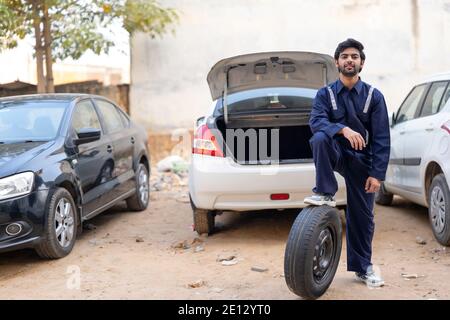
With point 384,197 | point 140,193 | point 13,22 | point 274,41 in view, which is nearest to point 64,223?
point 140,193

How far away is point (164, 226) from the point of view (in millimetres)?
6699

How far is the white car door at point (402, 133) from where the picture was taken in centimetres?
622

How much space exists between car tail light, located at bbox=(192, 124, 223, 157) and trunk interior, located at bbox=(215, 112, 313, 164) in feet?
0.28

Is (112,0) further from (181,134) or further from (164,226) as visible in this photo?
(164,226)

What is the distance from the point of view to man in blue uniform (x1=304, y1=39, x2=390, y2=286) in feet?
12.5

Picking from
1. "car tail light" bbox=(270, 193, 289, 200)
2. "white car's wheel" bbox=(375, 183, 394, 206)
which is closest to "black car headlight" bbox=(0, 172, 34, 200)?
"car tail light" bbox=(270, 193, 289, 200)

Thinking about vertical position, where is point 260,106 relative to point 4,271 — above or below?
above

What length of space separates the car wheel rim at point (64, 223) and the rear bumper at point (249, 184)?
48.5 inches

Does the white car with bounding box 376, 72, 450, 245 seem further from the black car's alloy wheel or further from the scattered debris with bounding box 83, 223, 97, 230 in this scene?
the scattered debris with bounding box 83, 223, 97, 230

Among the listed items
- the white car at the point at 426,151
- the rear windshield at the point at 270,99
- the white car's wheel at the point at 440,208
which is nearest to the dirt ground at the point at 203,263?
the white car's wheel at the point at 440,208

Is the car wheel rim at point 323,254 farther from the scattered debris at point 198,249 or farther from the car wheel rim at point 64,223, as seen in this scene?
the car wheel rim at point 64,223

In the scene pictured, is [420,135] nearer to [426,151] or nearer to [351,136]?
[426,151]
